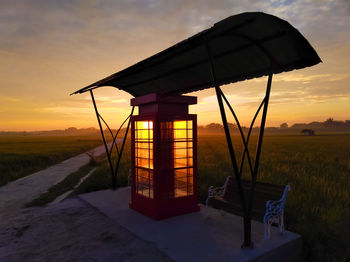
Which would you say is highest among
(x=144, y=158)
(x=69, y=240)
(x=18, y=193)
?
(x=144, y=158)

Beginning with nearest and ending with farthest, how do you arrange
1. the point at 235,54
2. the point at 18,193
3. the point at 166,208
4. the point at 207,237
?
1. the point at 207,237
2. the point at 235,54
3. the point at 166,208
4. the point at 18,193

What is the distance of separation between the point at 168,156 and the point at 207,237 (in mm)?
2203

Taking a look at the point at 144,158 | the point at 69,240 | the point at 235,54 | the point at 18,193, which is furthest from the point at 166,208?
the point at 18,193

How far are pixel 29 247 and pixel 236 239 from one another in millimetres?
3907

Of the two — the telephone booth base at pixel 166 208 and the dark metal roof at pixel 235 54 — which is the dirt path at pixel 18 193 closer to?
the telephone booth base at pixel 166 208

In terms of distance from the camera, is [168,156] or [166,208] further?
[168,156]

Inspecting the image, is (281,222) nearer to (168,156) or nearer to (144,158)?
(168,156)

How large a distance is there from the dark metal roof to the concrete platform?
3275mm

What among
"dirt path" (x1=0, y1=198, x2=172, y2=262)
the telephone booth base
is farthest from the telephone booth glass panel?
"dirt path" (x1=0, y1=198, x2=172, y2=262)

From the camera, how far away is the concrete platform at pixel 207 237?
13.2 ft

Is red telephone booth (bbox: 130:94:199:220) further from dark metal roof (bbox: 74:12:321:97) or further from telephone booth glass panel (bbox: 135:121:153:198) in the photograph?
dark metal roof (bbox: 74:12:321:97)

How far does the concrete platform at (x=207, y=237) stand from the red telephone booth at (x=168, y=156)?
37 centimetres

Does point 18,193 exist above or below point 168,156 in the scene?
below

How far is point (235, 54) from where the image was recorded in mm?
5266
